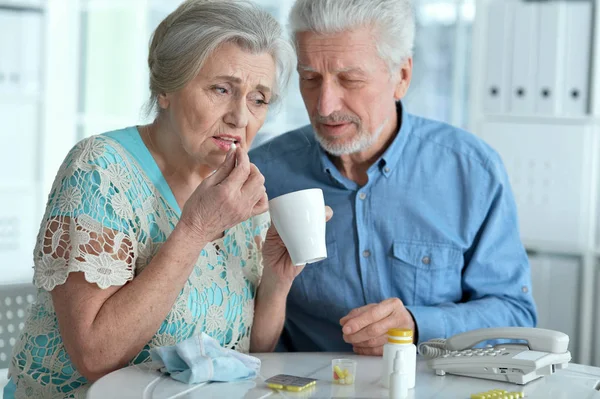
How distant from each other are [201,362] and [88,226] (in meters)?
0.30

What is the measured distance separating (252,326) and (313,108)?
0.49 meters

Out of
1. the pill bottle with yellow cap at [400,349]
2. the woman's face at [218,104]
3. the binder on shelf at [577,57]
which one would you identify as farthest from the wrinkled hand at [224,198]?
the binder on shelf at [577,57]

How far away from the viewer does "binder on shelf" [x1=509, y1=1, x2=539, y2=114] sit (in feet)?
11.3

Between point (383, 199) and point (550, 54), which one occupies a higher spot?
point (550, 54)

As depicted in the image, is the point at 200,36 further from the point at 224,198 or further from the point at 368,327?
the point at 368,327

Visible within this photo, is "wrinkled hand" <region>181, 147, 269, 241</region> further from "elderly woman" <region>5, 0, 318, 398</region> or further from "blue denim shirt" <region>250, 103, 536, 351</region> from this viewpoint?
"blue denim shirt" <region>250, 103, 536, 351</region>

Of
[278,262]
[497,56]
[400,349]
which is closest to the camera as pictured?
[400,349]

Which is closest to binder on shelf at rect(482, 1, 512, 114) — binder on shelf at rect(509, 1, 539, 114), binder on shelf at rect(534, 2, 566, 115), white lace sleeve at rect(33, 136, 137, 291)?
binder on shelf at rect(509, 1, 539, 114)

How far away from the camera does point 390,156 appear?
6.11ft

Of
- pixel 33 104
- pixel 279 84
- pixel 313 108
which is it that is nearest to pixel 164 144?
pixel 279 84

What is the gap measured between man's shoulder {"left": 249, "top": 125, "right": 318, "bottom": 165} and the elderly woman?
266mm

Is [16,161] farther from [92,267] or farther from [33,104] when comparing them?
Answer: [92,267]

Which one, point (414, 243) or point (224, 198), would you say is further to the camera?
point (414, 243)

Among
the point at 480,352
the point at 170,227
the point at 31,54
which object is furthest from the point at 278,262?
the point at 31,54
